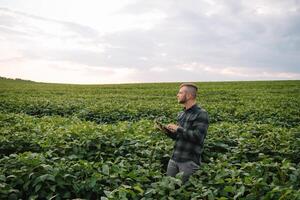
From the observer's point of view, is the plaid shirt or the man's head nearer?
the plaid shirt

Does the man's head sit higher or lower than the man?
higher

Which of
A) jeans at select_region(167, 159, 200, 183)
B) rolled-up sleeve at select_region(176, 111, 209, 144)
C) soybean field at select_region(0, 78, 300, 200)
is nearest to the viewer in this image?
soybean field at select_region(0, 78, 300, 200)

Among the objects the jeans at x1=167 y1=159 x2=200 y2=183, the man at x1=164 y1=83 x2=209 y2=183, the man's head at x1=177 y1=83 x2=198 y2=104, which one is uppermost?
the man's head at x1=177 y1=83 x2=198 y2=104

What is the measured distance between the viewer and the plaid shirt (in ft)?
18.9

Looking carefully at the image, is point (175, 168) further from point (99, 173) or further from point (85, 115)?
point (85, 115)

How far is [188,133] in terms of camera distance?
18.8 ft

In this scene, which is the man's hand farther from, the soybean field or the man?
the soybean field

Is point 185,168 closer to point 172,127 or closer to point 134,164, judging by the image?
point 172,127

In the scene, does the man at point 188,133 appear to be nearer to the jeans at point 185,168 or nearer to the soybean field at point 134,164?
the jeans at point 185,168

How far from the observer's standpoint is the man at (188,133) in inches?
228

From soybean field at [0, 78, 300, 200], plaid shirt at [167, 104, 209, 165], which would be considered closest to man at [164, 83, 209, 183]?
plaid shirt at [167, 104, 209, 165]

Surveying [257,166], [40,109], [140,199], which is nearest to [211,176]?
[257,166]

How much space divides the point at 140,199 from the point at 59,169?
138 cm

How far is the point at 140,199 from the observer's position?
165 inches
